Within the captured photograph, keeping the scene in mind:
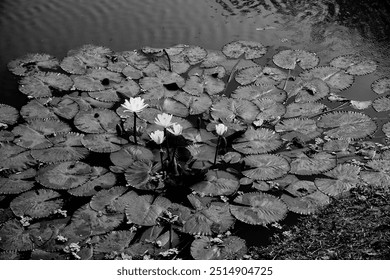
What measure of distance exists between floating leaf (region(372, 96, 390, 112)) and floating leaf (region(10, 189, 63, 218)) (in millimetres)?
2942

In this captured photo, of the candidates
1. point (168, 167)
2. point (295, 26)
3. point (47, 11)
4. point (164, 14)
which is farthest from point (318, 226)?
point (47, 11)

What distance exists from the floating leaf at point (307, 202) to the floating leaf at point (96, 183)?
1309 millimetres

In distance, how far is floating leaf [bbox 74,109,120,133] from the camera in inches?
157

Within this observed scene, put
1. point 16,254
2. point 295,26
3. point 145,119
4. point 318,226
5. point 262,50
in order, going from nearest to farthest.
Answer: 1. point 16,254
2. point 318,226
3. point 145,119
4. point 262,50
5. point 295,26

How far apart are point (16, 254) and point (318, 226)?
2018 mm

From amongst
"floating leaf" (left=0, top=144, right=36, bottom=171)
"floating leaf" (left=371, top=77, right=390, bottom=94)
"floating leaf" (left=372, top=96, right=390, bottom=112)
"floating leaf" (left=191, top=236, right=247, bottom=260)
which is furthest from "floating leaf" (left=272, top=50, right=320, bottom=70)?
"floating leaf" (left=0, top=144, right=36, bottom=171)

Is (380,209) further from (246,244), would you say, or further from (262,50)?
(262,50)

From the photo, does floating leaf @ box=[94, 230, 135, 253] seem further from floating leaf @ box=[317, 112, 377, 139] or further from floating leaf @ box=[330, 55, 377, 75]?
floating leaf @ box=[330, 55, 377, 75]

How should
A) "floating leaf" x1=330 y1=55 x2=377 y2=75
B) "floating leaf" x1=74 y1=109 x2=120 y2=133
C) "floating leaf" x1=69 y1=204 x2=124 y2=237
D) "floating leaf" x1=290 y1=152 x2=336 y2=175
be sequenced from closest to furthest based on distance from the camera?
"floating leaf" x1=69 y1=204 x2=124 y2=237 → "floating leaf" x1=290 y1=152 x2=336 y2=175 → "floating leaf" x1=74 y1=109 x2=120 y2=133 → "floating leaf" x1=330 y1=55 x2=377 y2=75

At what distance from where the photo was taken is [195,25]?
222 inches

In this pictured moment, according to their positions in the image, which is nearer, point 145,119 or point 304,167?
point 304,167

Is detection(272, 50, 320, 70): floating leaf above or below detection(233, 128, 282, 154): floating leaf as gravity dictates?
above

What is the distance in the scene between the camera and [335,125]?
413 centimetres

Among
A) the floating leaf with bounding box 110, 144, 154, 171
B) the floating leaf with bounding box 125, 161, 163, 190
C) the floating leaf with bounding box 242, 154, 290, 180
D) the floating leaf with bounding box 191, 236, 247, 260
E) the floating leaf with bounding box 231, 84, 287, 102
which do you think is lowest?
the floating leaf with bounding box 191, 236, 247, 260
